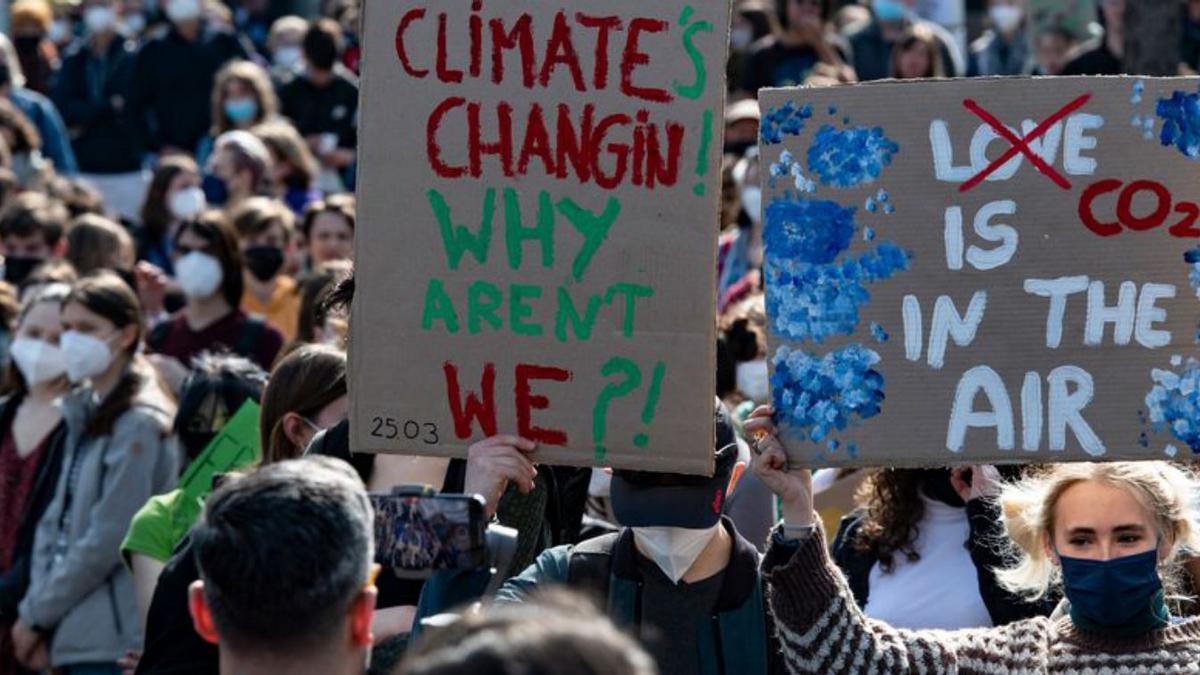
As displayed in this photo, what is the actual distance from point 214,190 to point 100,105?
2990 mm

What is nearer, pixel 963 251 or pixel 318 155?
pixel 963 251

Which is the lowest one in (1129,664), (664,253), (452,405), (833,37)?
(1129,664)

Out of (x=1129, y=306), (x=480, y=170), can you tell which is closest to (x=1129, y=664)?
(x=1129, y=306)

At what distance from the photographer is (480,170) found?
480cm

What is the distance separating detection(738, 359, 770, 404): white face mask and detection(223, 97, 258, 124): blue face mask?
19.9ft

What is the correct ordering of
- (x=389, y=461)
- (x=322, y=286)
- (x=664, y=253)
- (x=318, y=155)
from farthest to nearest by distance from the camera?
1. (x=318, y=155)
2. (x=322, y=286)
3. (x=389, y=461)
4. (x=664, y=253)

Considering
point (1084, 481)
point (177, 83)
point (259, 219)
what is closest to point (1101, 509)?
point (1084, 481)

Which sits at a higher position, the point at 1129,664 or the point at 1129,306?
the point at 1129,306

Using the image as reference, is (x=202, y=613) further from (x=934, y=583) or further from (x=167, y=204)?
(x=167, y=204)

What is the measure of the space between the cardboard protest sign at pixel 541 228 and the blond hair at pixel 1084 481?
0.75 metres

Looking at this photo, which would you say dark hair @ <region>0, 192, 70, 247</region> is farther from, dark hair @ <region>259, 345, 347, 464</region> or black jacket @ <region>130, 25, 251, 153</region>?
dark hair @ <region>259, 345, 347, 464</region>

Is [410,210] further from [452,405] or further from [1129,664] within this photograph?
[1129,664]

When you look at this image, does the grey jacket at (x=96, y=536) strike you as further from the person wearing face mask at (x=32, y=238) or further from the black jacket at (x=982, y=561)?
the person wearing face mask at (x=32, y=238)

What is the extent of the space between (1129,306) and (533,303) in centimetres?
110
